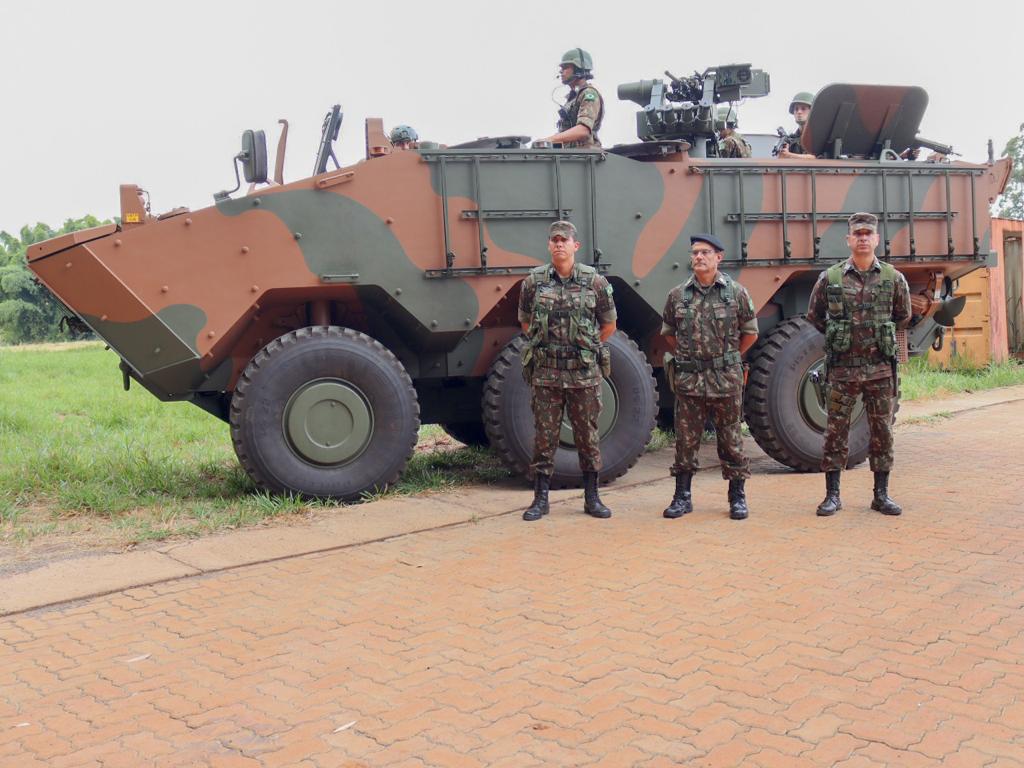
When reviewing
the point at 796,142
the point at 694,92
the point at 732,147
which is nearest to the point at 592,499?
the point at 732,147

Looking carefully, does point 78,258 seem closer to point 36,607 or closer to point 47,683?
point 36,607

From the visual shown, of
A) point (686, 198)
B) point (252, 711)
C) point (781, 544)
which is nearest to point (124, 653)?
point (252, 711)

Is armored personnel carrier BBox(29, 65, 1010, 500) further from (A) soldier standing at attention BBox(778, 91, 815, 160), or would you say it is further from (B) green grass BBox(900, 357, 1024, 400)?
(B) green grass BBox(900, 357, 1024, 400)

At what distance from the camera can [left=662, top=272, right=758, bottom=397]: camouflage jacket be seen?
20.1 feet

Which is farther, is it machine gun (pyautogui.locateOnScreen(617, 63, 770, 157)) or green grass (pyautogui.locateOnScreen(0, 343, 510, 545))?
machine gun (pyautogui.locateOnScreen(617, 63, 770, 157))

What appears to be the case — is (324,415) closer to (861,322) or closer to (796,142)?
(861,322)

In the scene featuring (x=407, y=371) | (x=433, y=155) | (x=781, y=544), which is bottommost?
(x=781, y=544)

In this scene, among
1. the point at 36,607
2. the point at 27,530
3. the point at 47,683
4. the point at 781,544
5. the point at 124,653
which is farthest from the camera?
the point at 27,530

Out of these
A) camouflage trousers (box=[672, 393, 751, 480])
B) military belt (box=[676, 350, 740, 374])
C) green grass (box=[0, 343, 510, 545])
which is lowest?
green grass (box=[0, 343, 510, 545])

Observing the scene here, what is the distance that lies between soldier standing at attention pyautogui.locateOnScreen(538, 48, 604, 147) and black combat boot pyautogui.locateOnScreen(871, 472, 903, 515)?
2.90 meters

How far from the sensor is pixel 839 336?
611 centimetres

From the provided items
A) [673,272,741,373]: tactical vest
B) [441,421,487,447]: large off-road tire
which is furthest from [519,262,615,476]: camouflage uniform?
[441,421,487,447]: large off-road tire

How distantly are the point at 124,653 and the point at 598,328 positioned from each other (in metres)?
3.25

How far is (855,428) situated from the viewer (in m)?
7.58
